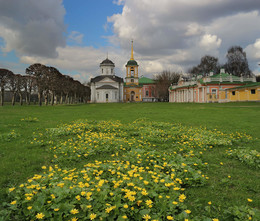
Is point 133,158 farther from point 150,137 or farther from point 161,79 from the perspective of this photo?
point 161,79

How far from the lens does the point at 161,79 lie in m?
85.2

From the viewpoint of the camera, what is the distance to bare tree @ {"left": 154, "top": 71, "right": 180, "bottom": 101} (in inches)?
3248

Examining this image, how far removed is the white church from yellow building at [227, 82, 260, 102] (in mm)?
40438

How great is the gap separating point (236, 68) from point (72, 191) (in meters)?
71.1

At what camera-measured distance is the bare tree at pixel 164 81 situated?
82.5m

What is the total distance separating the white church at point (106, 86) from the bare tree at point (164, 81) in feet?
52.6

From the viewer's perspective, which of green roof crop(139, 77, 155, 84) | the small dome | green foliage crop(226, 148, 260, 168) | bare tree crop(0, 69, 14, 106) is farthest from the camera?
green roof crop(139, 77, 155, 84)

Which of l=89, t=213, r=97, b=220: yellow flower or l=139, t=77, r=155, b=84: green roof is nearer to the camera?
l=89, t=213, r=97, b=220: yellow flower

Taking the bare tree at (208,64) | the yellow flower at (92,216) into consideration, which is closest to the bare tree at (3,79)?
the yellow flower at (92,216)

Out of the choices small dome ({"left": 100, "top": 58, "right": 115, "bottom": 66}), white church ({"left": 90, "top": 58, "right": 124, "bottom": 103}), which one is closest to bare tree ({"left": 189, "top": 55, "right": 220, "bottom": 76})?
white church ({"left": 90, "top": 58, "right": 124, "bottom": 103})

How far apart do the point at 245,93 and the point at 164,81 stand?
134 ft

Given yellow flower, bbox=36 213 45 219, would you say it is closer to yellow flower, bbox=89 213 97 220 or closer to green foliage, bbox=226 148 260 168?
yellow flower, bbox=89 213 97 220

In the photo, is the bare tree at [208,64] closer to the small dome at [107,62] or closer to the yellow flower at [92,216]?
the small dome at [107,62]

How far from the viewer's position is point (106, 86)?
7488 centimetres
